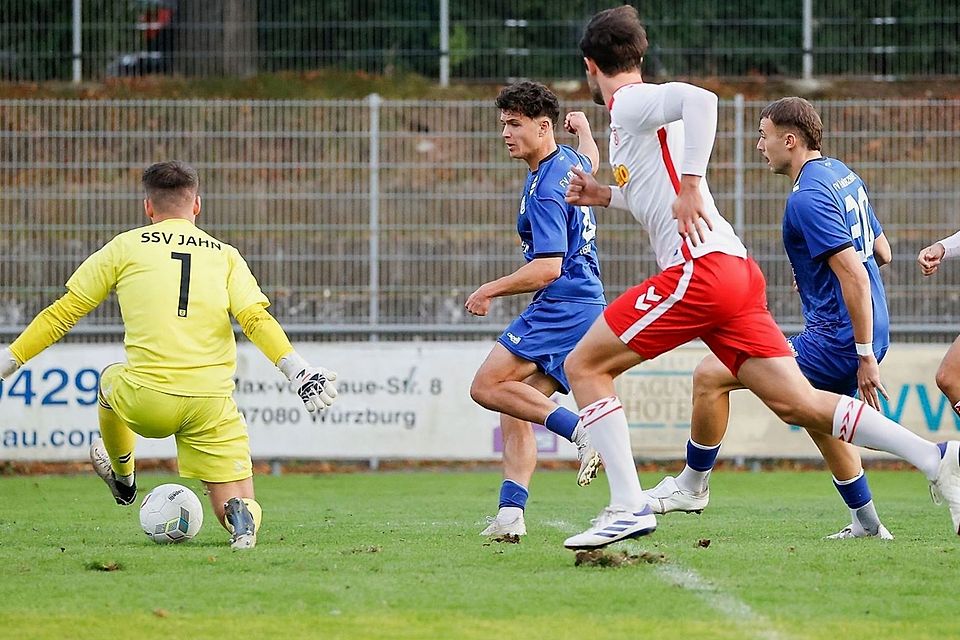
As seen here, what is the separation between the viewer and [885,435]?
6.11 metres

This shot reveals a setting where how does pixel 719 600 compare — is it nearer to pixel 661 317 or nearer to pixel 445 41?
pixel 661 317

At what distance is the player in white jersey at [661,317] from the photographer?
19.5 feet

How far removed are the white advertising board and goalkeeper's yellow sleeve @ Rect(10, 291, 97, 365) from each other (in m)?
6.33

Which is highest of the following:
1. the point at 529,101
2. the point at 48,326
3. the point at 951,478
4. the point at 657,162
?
the point at 529,101

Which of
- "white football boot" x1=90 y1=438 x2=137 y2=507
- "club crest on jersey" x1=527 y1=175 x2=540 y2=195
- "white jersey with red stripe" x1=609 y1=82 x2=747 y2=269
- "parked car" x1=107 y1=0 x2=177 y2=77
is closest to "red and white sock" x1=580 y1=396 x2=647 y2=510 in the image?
"white jersey with red stripe" x1=609 y1=82 x2=747 y2=269

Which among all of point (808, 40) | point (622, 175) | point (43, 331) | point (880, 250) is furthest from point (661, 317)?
point (808, 40)

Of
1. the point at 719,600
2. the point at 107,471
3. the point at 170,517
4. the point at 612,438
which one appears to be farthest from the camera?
the point at 107,471

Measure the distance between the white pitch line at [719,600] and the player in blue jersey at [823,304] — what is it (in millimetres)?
1011

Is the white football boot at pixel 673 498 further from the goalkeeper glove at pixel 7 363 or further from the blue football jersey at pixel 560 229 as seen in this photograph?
the goalkeeper glove at pixel 7 363

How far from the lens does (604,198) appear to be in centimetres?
615

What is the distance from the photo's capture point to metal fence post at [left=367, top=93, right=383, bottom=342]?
46.0ft

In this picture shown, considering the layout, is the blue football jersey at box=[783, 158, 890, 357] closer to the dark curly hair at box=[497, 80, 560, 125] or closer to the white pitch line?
the dark curly hair at box=[497, 80, 560, 125]

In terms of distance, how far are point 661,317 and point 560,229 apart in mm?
1591

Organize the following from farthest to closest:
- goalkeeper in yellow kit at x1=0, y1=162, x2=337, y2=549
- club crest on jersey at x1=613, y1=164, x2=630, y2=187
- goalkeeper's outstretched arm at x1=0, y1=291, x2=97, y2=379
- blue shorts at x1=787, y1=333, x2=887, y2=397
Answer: blue shorts at x1=787, y1=333, x2=887, y2=397 → goalkeeper in yellow kit at x1=0, y1=162, x2=337, y2=549 → goalkeeper's outstretched arm at x1=0, y1=291, x2=97, y2=379 → club crest on jersey at x1=613, y1=164, x2=630, y2=187
